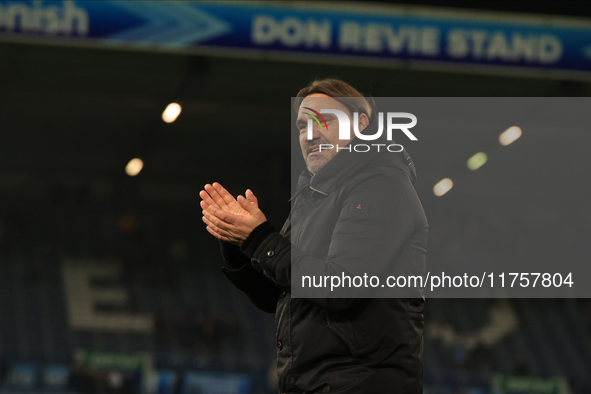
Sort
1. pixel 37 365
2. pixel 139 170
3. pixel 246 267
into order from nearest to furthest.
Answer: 1. pixel 246 267
2. pixel 37 365
3. pixel 139 170

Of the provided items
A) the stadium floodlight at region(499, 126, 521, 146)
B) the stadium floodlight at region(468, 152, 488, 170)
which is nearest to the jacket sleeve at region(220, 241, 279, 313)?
the stadium floodlight at region(499, 126, 521, 146)

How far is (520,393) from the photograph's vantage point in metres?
10.9

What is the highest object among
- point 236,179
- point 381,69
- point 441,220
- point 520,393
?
point 381,69

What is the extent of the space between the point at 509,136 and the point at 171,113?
5714 millimetres

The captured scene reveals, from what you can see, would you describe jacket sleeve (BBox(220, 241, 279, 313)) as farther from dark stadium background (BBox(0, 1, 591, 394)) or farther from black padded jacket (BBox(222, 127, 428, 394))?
dark stadium background (BBox(0, 1, 591, 394))

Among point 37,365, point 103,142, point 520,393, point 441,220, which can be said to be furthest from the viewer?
point 441,220

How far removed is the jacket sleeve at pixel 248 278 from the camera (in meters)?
1.65

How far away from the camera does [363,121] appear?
1.59 metres

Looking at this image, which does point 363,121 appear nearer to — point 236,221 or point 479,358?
point 236,221

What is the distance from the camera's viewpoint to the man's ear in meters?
1.59

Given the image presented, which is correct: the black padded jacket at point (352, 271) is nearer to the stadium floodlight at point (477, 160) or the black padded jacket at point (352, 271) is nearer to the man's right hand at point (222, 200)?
the man's right hand at point (222, 200)

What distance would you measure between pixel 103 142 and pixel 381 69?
5.97 meters

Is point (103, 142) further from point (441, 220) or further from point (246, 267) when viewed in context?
point (246, 267)

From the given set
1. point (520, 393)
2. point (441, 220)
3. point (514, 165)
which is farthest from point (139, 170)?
point (520, 393)
